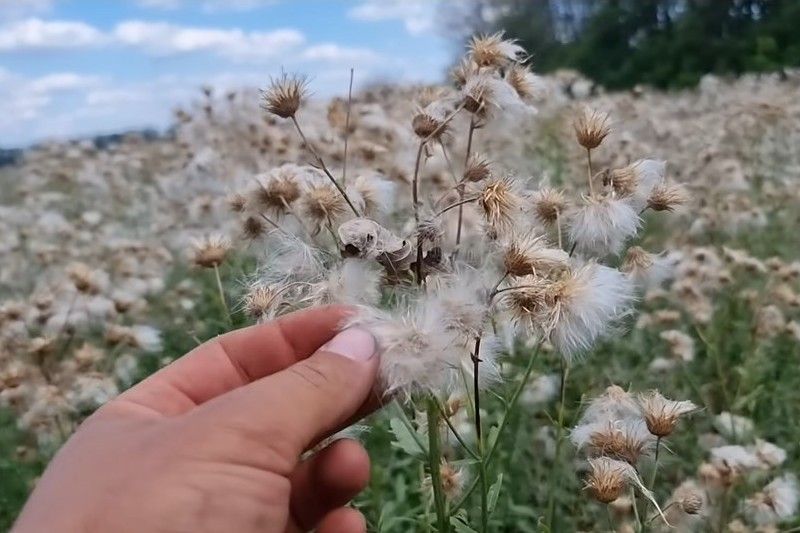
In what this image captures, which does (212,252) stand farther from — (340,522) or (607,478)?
(607,478)

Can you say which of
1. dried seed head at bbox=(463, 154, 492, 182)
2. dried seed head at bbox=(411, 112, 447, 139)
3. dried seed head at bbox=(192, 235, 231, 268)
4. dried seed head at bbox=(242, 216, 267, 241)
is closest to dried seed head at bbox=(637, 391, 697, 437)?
dried seed head at bbox=(463, 154, 492, 182)

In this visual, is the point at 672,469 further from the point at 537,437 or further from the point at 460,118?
the point at 460,118

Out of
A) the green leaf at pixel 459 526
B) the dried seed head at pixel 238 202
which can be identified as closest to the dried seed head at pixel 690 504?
the green leaf at pixel 459 526

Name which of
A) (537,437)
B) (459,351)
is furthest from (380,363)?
(537,437)

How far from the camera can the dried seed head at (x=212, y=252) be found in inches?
89.0

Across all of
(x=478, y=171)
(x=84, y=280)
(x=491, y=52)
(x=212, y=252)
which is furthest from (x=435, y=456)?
(x=84, y=280)

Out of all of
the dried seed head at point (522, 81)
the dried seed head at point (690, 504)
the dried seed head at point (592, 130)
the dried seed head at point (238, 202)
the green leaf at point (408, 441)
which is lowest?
the dried seed head at point (690, 504)

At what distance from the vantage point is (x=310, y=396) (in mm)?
1222

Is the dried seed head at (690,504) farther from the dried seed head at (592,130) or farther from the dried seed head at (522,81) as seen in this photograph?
the dried seed head at (522,81)

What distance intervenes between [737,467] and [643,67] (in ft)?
57.9

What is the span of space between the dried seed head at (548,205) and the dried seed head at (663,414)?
1.12ft

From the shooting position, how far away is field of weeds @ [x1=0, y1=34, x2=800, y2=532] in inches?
56.3

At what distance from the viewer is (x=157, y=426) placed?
1226mm

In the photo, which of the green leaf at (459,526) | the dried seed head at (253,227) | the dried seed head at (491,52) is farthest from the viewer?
the dried seed head at (253,227)
